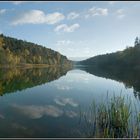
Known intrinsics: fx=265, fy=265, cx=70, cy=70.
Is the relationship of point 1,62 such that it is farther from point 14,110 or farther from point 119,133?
point 119,133

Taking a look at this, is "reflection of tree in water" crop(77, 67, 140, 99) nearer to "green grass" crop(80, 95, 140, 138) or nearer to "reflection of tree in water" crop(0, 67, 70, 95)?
"green grass" crop(80, 95, 140, 138)

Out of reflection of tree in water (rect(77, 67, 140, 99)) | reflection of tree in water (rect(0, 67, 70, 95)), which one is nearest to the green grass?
reflection of tree in water (rect(77, 67, 140, 99))

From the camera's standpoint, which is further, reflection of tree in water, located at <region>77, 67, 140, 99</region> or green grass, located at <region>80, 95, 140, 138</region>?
reflection of tree in water, located at <region>77, 67, 140, 99</region>

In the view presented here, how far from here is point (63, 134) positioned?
50.8ft

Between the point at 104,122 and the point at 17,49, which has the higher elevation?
the point at 17,49

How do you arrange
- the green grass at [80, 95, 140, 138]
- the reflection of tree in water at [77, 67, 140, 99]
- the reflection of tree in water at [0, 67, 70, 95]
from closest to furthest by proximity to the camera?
the green grass at [80, 95, 140, 138] < the reflection of tree in water at [0, 67, 70, 95] < the reflection of tree in water at [77, 67, 140, 99]

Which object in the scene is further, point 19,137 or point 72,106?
point 72,106

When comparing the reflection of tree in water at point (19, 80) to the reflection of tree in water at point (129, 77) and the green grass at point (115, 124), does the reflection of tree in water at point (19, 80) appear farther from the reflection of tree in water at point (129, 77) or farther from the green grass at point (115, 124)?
the green grass at point (115, 124)

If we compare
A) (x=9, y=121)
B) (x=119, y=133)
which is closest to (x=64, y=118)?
(x=9, y=121)

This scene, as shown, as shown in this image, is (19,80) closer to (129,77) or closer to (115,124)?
(129,77)

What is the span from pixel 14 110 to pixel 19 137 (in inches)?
327

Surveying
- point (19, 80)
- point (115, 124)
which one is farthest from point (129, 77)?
point (115, 124)

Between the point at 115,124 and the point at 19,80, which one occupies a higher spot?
the point at 19,80

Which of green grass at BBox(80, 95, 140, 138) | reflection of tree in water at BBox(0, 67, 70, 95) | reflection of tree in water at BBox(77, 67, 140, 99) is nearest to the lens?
green grass at BBox(80, 95, 140, 138)
